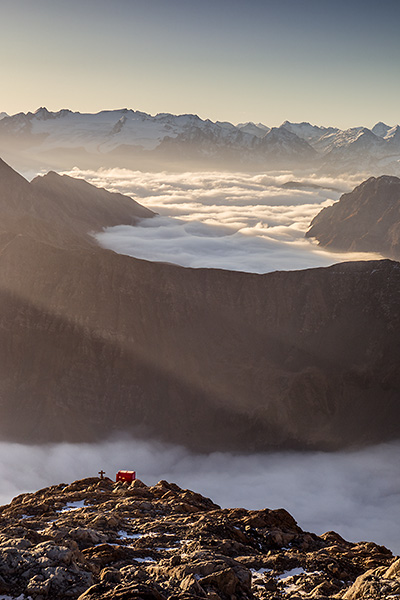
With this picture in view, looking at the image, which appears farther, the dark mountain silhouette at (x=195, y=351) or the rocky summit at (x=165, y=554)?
the dark mountain silhouette at (x=195, y=351)

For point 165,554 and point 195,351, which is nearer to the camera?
point 165,554

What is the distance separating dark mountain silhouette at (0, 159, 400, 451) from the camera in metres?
123

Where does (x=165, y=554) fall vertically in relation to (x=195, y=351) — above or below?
below

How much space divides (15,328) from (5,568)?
107395 millimetres

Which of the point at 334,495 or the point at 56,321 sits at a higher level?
the point at 56,321

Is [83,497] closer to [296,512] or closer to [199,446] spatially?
[296,512]

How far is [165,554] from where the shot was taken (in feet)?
119

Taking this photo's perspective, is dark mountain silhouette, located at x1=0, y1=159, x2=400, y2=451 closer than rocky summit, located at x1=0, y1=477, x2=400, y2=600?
No

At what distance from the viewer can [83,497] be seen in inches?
2105

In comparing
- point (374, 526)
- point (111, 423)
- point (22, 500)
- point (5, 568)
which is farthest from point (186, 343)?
point (5, 568)

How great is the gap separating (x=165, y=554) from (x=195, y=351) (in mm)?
97853

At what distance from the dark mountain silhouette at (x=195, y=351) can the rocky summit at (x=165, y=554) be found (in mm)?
68210

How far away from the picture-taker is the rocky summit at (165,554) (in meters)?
28.4

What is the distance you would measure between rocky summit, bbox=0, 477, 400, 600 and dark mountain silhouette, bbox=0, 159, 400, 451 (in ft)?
224
